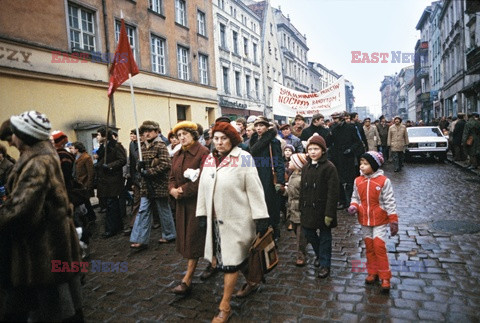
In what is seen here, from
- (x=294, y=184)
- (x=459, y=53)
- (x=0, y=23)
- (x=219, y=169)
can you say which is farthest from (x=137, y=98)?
(x=459, y=53)

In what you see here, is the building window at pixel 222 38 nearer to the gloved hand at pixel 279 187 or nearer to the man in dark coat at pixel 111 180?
the man in dark coat at pixel 111 180

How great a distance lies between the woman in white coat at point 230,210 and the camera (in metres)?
3.25

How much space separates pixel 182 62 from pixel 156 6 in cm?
319

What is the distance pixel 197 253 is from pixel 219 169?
3.57 feet

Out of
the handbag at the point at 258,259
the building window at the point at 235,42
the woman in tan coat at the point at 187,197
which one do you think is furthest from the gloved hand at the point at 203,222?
the building window at the point at 235,42

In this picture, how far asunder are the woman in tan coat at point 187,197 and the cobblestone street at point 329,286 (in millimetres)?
408

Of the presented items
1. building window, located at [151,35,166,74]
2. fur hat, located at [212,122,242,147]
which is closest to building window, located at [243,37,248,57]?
building window, located at [151,35,166,74]

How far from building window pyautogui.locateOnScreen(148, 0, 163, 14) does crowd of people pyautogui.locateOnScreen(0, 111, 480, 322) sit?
13069mm

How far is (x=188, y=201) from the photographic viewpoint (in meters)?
4.04

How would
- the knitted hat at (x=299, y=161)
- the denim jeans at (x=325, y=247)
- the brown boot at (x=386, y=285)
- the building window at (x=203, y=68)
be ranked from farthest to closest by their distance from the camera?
the building window at (x=203, y=68) < the knitted hat at (x=299, y=161) < the denim jeans at (x=325, y=247) < the brown boot at (x=386, y=285)

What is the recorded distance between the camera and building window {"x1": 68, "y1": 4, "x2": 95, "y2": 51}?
12.9 metres

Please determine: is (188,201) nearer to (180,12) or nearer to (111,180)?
(111,180)

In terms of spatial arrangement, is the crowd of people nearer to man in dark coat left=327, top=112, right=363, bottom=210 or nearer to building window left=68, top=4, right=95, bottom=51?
man in dark coat left=327, top=112, right=363, bottom=210

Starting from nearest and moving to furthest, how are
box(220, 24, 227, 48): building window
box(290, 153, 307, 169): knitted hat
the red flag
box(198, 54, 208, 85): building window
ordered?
box(290, 153, 307, 169): knitted hat
the red flag
box(198, 54, 208, 85): building window
box(220, 24, 227, 48): building window
